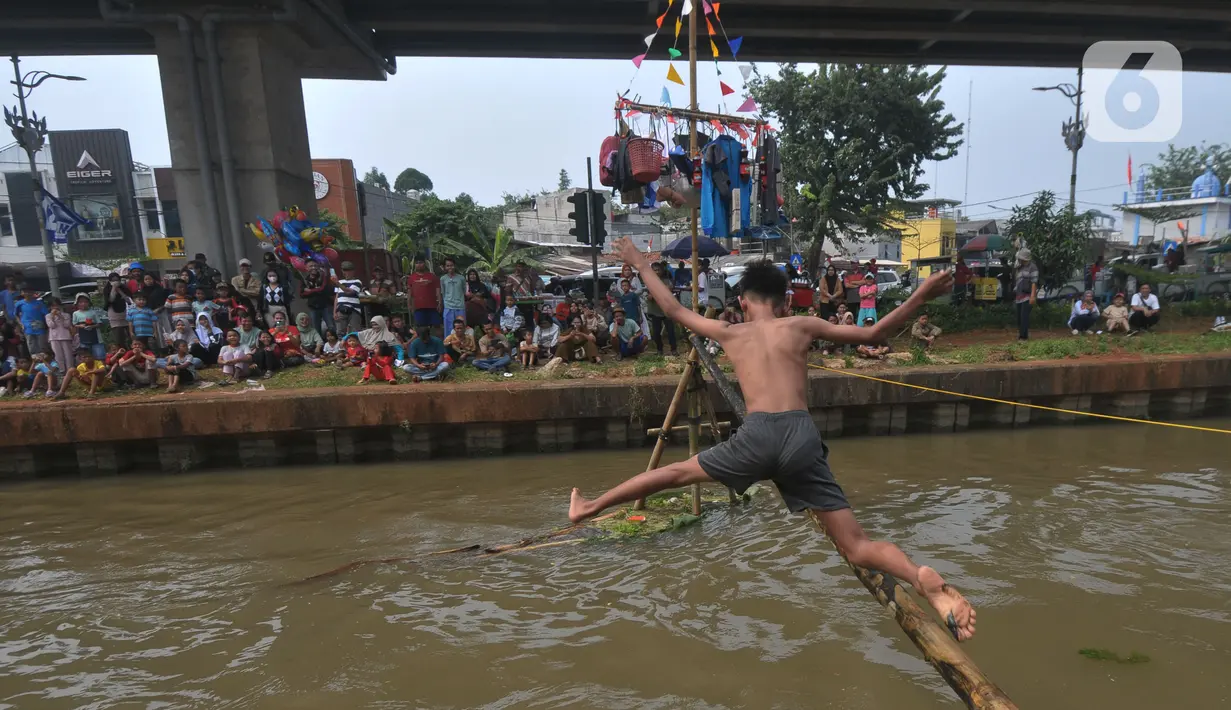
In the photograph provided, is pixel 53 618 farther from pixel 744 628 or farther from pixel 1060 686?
pixel 1060 686

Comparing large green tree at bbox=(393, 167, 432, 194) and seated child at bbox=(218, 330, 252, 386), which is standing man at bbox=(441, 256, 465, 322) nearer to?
seated child at bbox=(218, 330, 252, 386)

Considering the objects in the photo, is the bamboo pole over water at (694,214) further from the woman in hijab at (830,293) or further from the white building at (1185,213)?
the white building at (1185,213)

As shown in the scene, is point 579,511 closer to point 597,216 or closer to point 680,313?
point 680,313

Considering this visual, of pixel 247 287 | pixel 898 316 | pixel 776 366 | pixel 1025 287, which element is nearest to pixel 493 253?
pixel 247 287

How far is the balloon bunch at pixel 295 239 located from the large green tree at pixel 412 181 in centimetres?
6218

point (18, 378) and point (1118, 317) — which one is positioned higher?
point (18, 378)

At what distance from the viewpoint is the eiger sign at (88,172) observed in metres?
29.8

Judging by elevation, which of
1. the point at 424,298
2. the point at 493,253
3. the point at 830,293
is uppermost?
the point at 493,253

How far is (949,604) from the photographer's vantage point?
2.29 meters

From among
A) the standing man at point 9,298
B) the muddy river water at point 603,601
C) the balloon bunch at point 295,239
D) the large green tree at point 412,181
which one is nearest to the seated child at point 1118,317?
the muddy river water at point 603,601

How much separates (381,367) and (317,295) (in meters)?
2.41

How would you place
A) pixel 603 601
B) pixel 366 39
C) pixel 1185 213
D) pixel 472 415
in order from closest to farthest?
pixel 603 601 < pixel 472 415 < pixel 366 39 < pixel 1185 213

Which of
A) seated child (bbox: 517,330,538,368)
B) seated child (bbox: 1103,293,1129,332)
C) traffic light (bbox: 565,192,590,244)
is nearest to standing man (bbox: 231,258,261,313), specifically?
seated child (bbox: 517,330,538,368)

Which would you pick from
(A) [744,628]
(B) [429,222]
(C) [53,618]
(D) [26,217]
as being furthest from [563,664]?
(D) [26,217]
